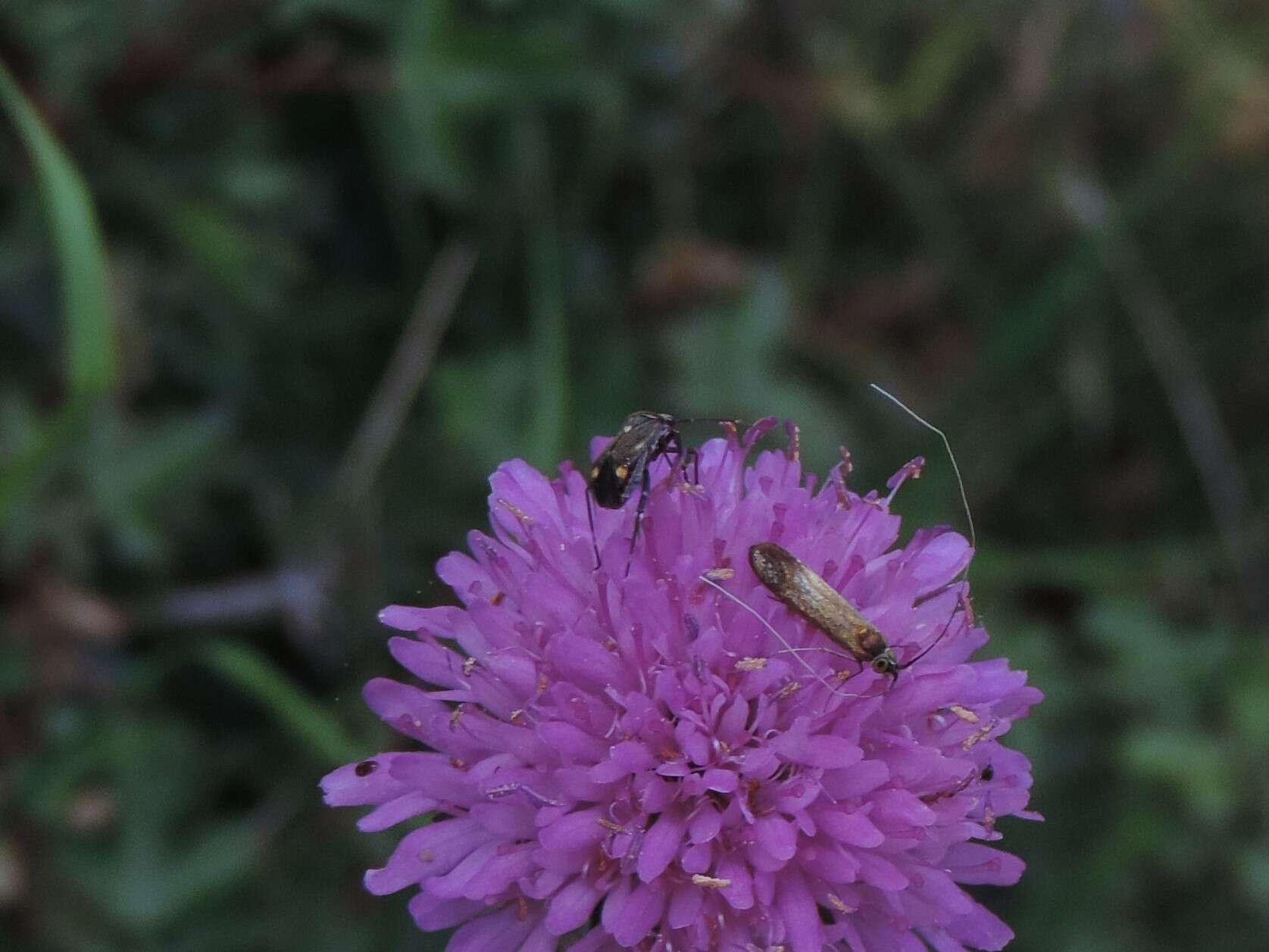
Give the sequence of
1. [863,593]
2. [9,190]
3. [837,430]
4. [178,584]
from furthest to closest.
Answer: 1. [837,430]
2. [178,584]
3. [9,190]
4. [863,593]

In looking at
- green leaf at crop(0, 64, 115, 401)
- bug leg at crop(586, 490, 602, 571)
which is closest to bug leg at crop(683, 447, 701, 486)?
bug leg at crop(586, 490, 602, 571)

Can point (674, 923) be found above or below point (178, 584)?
below

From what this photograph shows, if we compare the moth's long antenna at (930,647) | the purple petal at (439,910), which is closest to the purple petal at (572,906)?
the purple petal at (439,910)

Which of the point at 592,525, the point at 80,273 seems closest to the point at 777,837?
the point at 592,525

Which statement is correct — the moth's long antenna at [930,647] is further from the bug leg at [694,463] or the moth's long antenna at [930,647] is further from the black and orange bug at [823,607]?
the bug leg at [694,463]

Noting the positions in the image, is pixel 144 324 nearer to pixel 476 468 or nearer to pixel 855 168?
pixel 476 468

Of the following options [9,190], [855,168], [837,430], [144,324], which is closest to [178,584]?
[144,324]

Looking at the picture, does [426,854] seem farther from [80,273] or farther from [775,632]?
[80,273]

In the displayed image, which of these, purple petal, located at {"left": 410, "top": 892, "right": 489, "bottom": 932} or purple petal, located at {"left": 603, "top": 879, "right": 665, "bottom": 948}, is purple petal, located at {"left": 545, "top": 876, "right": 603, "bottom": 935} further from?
purple petal, located at {"left": 410, "top": 892, "right": 489, "bottom": 932}
